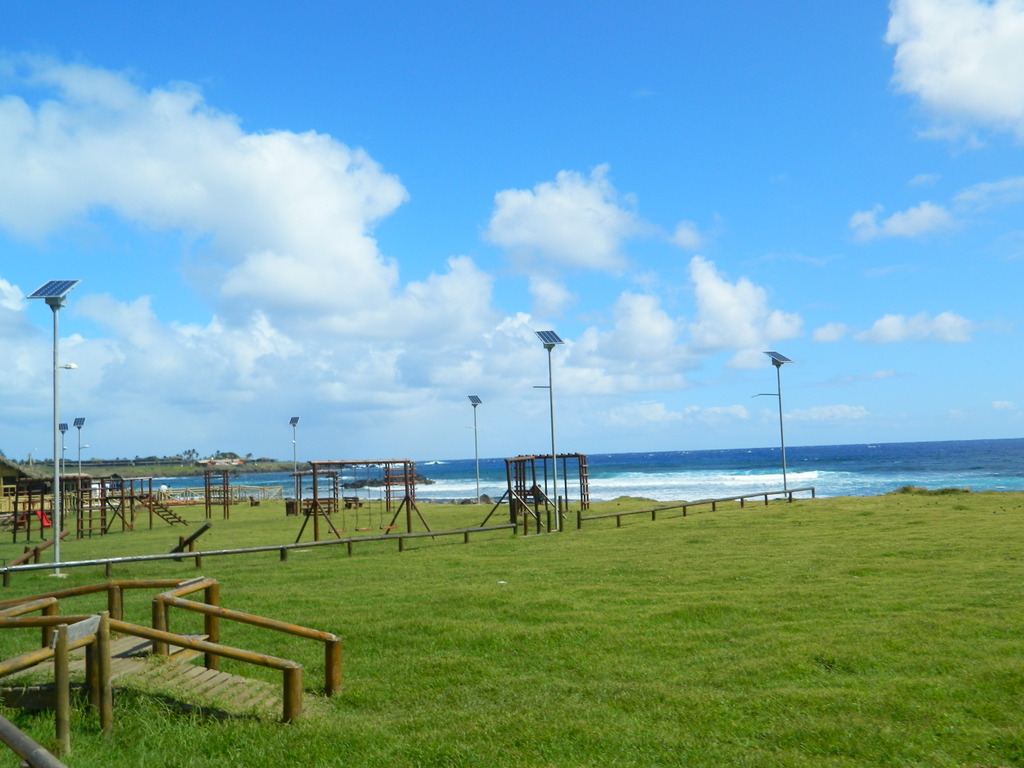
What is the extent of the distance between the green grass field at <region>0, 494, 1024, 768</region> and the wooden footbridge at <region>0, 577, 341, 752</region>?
0.22 meters

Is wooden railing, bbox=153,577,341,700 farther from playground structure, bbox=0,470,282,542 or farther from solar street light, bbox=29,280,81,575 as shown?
playground structure, bbox=0,470,282,542

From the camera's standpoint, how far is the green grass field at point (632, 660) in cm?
737

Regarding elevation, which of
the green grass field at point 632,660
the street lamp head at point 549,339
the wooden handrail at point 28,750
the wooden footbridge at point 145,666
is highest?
the street lamp head at point 549,339

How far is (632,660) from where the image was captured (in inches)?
412

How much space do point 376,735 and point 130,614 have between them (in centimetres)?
839

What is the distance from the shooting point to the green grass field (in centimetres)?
737

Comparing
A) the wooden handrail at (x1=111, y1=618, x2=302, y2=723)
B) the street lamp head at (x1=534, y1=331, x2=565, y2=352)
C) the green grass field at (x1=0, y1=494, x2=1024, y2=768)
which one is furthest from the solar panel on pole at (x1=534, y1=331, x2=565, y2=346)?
the wooden handrail at (x1=111, y1=618, x2=302, y2=723)

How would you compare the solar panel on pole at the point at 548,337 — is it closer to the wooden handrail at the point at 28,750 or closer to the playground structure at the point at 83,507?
the playground structure at the point at 83,507

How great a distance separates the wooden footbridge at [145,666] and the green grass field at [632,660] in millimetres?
223

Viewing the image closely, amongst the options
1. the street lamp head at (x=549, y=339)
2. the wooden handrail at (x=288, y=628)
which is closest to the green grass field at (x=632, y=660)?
the wooden handrail at (x=288, y=628)

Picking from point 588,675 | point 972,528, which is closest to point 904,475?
point 972,528

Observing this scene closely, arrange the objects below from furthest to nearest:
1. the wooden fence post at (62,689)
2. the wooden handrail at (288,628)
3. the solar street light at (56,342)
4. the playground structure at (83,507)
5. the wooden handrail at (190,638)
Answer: the playground structure at (83,507), the solar street light at (56,342), the wooden handrail at (288,628), the wooden handrail at (190,638), the wooden fence post at (62,689)

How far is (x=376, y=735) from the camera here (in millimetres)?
7785

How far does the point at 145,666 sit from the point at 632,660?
5423mm
